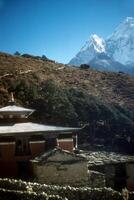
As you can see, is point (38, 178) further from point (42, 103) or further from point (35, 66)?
point (35, 66)

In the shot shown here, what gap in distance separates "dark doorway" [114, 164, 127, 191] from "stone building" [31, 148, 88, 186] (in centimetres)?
635

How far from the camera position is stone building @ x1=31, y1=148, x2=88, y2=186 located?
31641 millimetres

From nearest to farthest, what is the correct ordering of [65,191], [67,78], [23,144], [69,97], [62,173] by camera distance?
[65,191], [62,173], [23,144], [69,97], [67,78]

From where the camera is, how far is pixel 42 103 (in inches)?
2356

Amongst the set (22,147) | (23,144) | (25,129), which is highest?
(25,129)

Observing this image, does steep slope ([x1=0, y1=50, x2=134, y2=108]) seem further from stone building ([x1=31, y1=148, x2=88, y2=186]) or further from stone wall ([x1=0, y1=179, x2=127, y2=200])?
stone wall ([x1=0, y1=179, x2=127, y2=200])

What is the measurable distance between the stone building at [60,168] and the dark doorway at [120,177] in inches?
250

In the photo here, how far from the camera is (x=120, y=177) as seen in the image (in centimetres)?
3762

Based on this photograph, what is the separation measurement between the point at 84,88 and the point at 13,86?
1959 centimetres

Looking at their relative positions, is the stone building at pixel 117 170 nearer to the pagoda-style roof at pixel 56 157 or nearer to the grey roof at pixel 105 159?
the grey roof at pixel 105 159

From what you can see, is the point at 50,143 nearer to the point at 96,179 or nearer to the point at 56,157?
the point at 56,157

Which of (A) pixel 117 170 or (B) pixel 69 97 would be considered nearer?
(A) pixel 117 170

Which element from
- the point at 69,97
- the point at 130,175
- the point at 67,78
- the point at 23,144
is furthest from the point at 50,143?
the point at 67,78

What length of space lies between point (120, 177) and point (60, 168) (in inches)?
327
